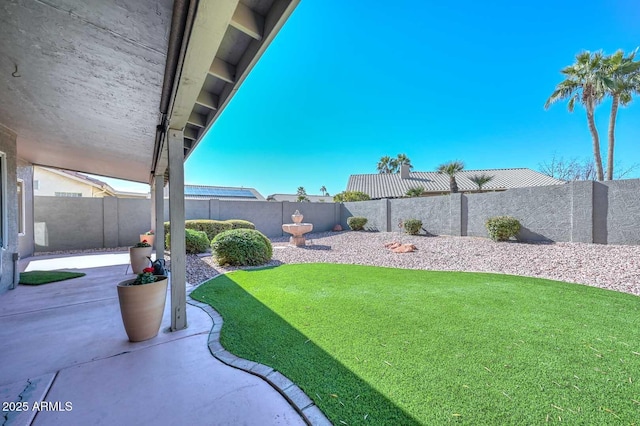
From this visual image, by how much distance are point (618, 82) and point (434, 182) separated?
13.3 metres

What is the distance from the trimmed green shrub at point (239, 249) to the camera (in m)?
7.04

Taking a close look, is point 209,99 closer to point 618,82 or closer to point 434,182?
point 618,82

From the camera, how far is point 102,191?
16219 mm

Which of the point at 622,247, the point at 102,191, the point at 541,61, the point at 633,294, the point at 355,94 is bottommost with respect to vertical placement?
the point at 633,294

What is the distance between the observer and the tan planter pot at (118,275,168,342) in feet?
9.52

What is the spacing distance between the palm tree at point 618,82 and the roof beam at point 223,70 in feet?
60.7

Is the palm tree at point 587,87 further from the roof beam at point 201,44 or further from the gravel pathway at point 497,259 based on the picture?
the roof beam at point 201,44

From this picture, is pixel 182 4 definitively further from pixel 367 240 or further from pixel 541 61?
pixel 541 61

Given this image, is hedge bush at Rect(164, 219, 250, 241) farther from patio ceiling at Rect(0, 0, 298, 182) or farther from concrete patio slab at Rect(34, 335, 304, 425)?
concrete patio slab at Rect(34, 335, 304, 425)

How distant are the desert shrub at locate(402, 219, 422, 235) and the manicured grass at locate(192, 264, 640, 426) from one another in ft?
23.6

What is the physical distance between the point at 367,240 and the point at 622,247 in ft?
26.8

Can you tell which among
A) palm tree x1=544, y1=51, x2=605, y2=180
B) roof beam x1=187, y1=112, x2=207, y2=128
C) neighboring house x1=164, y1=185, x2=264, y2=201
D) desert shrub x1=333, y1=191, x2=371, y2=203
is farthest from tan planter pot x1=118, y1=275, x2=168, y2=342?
neighboring house x1=164, y1=185, x2=264, y2=201

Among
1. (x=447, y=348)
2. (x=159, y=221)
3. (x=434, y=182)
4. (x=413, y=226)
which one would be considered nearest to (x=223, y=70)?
(x=447, y=348)

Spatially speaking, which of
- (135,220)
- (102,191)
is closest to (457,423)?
(135,220)
